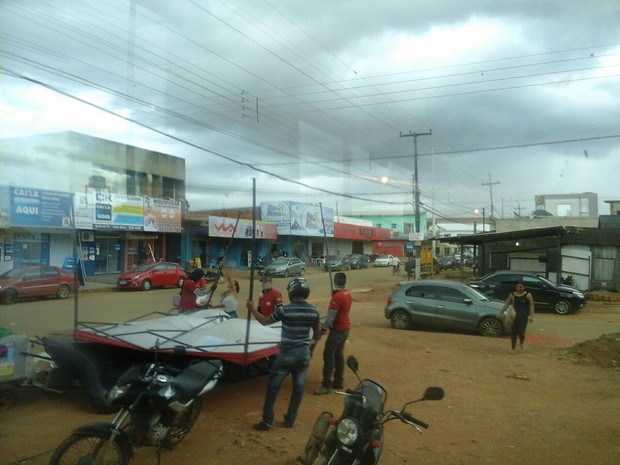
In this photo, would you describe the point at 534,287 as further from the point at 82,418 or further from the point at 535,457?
the point at 82,418

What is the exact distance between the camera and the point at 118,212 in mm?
11695

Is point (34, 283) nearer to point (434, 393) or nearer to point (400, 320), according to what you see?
point (400, 320)

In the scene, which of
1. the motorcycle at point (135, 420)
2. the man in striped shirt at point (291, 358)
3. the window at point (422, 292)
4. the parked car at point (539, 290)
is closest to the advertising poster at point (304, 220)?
the window at point (422, 292)

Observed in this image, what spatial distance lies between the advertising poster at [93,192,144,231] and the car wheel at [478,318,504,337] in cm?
850

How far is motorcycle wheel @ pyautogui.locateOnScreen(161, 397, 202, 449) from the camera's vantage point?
455 centimetres

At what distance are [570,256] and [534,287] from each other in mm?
8091

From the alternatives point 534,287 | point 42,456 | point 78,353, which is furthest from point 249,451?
point 534,287

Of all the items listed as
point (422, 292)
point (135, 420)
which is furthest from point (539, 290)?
point (135, 420)

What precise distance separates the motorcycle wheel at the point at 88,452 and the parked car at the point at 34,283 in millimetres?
7530

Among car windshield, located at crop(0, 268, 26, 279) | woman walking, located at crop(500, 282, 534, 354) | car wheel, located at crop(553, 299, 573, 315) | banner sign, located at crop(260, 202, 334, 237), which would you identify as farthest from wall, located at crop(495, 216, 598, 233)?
car windshield, located at crop(0, 268, 26, 279)

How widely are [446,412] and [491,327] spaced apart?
281 inches

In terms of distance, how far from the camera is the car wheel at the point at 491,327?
41.4ft

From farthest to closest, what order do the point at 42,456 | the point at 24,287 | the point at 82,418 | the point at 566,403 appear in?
the point at 24,287
the point at 566,403
the point at 82,418
the point at 42,456

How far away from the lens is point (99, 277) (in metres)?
13.4
